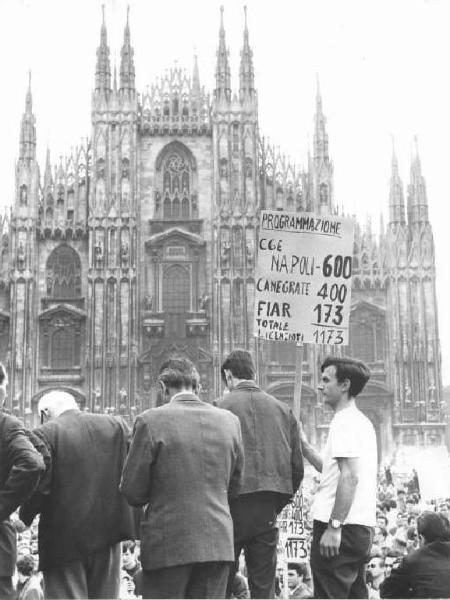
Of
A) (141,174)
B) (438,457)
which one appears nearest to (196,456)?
(438,457)

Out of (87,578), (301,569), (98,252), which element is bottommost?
(301,569)

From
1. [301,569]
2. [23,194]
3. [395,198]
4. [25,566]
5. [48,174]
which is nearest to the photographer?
[25,566]

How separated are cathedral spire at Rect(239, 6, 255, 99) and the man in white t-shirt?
35.5 meters

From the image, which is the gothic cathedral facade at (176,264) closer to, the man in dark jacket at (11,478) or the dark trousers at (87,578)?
the dark trousers at (87,578)

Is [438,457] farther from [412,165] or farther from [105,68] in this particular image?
[105,68]

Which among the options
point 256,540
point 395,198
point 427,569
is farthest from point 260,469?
point 395,198

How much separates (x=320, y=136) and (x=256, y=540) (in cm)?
3564

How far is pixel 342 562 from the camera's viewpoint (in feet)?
21.1

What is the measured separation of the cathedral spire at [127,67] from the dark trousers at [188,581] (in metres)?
36.7

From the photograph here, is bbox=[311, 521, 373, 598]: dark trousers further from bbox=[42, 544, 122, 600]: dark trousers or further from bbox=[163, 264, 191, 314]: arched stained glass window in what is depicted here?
bbox=[163, 264, 191, 314]: arched stained glass window

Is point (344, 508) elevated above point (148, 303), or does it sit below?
below

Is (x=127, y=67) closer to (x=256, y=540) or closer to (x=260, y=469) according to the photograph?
(x=260, y=469)

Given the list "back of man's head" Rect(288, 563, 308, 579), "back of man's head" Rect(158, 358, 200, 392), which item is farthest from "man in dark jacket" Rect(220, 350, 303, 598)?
"back of man's head" Rect(288, 563, 308, 579)

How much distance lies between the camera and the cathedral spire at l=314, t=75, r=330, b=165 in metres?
40.7
